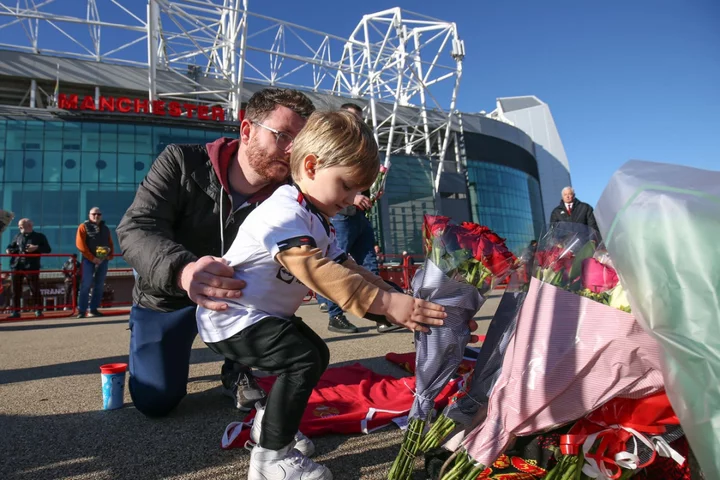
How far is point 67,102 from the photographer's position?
71.8 ft

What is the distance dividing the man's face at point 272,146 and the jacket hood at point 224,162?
101 mm

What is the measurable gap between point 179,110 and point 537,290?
25.6 m

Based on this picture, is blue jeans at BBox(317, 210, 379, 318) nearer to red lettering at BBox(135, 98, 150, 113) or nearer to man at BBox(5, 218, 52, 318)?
man at BBox(5, 218, 52, 318)

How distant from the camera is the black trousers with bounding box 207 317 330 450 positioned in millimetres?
1604

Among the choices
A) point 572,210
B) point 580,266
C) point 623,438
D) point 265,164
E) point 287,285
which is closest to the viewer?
point 623,438

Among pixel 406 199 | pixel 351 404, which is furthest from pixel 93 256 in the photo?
pixel 406 199

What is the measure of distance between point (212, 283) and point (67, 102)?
25.6 m

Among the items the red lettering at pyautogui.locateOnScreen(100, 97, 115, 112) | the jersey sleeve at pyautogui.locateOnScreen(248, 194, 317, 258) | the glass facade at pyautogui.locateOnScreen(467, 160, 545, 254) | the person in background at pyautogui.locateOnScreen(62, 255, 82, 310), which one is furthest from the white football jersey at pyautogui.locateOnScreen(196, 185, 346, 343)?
the glass facade at pyautogui.locateOnScreen(467, 160, 545, 254)

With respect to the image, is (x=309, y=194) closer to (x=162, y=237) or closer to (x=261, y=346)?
(x=261, y=346)

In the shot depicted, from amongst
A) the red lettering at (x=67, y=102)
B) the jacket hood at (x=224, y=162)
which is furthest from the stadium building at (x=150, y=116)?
the jacket hood at (x=224, y=162)

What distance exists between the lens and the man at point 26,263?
9.05 meters

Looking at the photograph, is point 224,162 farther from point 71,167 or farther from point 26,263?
point 71,167

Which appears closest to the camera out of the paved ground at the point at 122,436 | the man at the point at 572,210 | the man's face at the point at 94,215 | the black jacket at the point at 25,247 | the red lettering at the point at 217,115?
the paved ground at the point at 122,436

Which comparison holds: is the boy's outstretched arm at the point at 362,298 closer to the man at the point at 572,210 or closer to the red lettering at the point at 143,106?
the man at the point at 572,210
